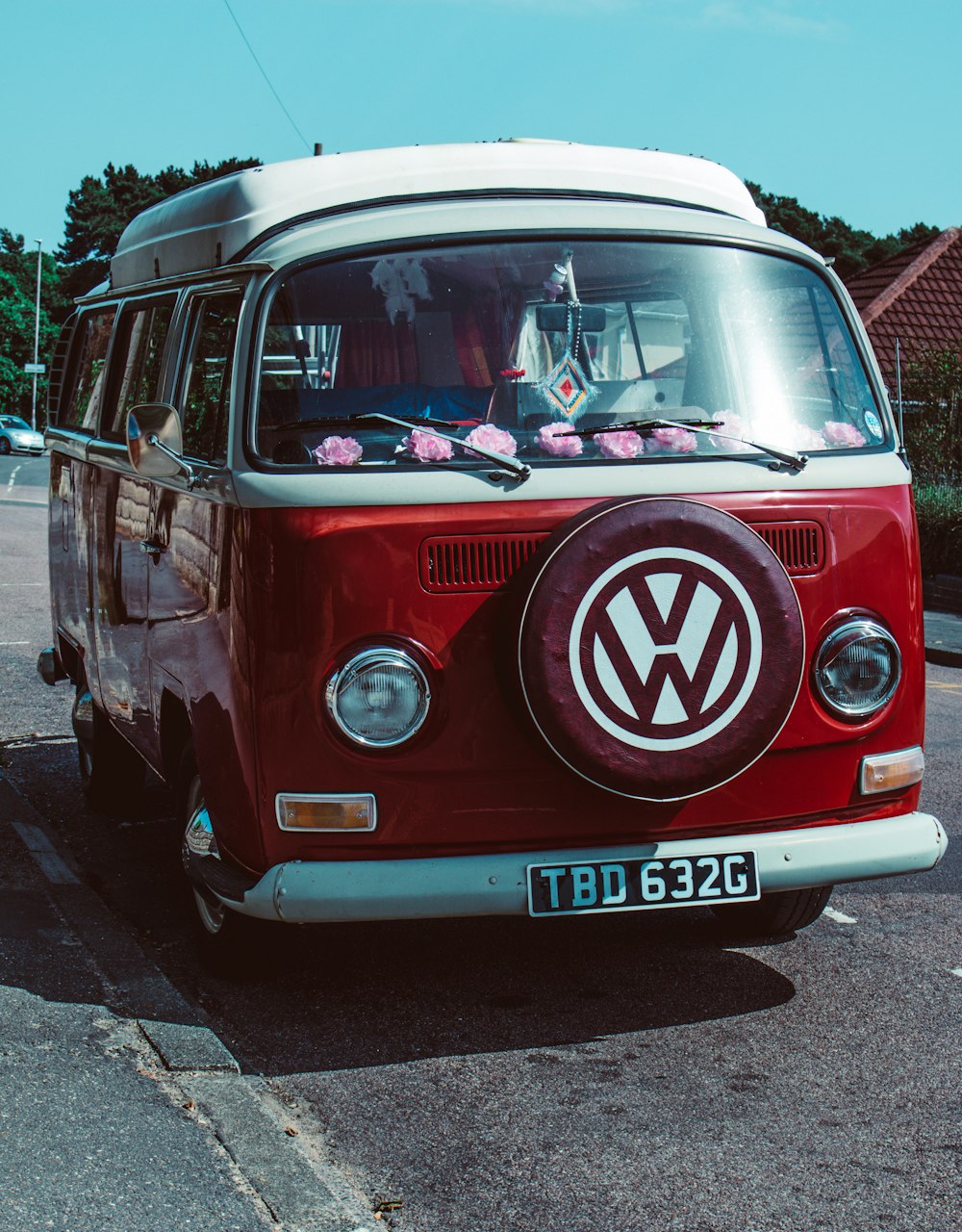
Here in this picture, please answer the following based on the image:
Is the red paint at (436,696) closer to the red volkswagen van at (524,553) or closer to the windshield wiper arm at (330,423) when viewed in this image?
the red volkswagen van at (524,553)

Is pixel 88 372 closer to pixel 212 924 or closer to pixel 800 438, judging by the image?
pixel 212 924

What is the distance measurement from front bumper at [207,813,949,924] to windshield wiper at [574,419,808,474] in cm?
101

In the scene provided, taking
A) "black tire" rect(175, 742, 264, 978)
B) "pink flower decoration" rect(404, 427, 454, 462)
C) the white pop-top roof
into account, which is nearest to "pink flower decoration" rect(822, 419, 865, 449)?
the white pop-top roof

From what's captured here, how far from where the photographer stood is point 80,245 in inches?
4021

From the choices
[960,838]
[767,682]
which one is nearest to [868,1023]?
[767,682]

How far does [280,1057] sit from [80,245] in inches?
4083

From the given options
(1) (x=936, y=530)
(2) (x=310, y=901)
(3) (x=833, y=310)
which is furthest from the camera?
(1) (x=936, y=530)

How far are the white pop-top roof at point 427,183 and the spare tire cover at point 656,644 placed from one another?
1.39 metres

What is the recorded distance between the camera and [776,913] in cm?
530

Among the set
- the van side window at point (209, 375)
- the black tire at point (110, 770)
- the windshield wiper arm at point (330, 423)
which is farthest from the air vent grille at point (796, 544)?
the black tire at point (110, 770)

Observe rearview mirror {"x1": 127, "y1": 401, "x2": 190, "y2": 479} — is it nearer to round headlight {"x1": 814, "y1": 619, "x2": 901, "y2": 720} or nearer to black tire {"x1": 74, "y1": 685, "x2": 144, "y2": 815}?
round headlight {"x1": 814, "y1": 619, "x2": 901, "y2": 720}

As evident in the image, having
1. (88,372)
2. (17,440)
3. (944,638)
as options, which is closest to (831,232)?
(17,440)

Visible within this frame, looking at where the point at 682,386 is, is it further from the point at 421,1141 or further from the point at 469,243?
the point at 421,1141

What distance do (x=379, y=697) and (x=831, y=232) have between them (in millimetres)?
71146
